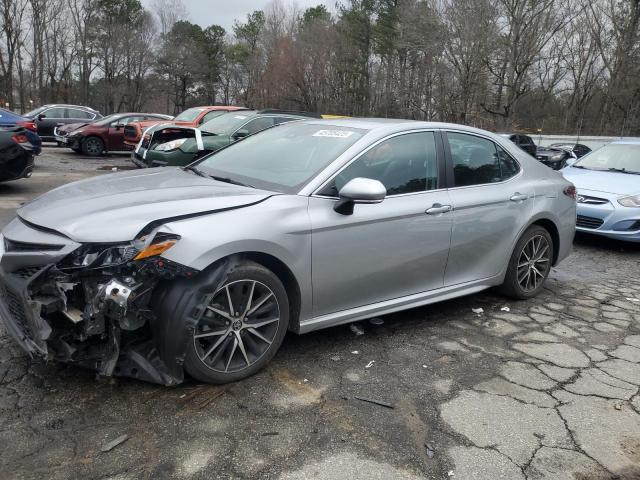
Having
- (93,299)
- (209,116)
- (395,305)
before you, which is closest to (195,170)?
(93,299)

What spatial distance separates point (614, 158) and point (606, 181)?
1.10 meters

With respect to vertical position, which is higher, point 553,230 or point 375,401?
point 553,230

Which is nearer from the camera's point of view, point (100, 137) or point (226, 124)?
point (226, 124)

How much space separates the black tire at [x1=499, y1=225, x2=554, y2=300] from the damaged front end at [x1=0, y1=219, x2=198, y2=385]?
10.1 feet

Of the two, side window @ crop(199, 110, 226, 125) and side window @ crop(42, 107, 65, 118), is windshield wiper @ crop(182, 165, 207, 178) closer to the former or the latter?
side window @ crop(199, 110, 226, 125)

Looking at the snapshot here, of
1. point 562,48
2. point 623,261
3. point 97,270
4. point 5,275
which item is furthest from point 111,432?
point 562,48

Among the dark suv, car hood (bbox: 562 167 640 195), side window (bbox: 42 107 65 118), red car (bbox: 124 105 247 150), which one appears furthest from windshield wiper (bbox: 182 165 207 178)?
side window (bbox: 42 107 65 118)

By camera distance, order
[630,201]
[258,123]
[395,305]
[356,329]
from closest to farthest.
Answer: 1. [395,305]
2. [356,329]
3. [630,201]
4. [258,123]

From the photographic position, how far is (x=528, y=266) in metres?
4.88

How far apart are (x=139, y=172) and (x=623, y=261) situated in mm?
5997

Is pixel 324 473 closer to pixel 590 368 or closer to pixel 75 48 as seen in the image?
pixel 590 368

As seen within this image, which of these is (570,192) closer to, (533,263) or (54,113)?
(533,263)

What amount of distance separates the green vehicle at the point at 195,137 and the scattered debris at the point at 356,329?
484cm

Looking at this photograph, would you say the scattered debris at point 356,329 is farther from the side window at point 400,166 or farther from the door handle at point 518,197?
the door handle at point 518,197
